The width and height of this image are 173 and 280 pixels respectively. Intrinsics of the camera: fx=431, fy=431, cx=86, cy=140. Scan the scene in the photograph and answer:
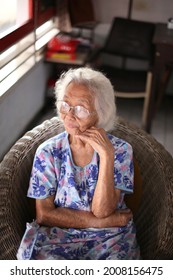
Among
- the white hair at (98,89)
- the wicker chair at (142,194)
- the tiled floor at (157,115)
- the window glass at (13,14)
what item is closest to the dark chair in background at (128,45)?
the tiled floor at (157,115)

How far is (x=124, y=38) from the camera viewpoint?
4.22m

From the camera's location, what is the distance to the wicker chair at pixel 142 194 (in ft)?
5.47

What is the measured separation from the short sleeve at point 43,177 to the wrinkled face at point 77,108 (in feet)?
0.48

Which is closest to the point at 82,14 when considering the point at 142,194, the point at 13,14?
the point at 13,14

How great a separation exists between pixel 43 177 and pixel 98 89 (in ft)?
1.33

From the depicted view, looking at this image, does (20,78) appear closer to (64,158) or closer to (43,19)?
(43,19)

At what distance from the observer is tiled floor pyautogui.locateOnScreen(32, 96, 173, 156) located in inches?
150

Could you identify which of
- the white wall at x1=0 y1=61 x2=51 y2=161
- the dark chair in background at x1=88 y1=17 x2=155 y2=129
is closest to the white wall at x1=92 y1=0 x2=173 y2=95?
the dark chair in background at x1=88 y1=17 x2=155 y2=129

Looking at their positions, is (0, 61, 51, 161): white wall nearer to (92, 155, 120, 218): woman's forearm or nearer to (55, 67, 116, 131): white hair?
(55, 67, 116, 131): white hair

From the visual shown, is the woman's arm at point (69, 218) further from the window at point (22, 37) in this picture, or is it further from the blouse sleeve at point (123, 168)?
the window at point (22, 37)

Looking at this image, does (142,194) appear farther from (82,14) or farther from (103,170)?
(82,14)

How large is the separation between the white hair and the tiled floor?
1917 millimetres

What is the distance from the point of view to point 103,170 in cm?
165

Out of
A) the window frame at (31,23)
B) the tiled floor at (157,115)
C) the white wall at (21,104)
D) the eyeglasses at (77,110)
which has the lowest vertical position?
the tiled floor at (157,115)
